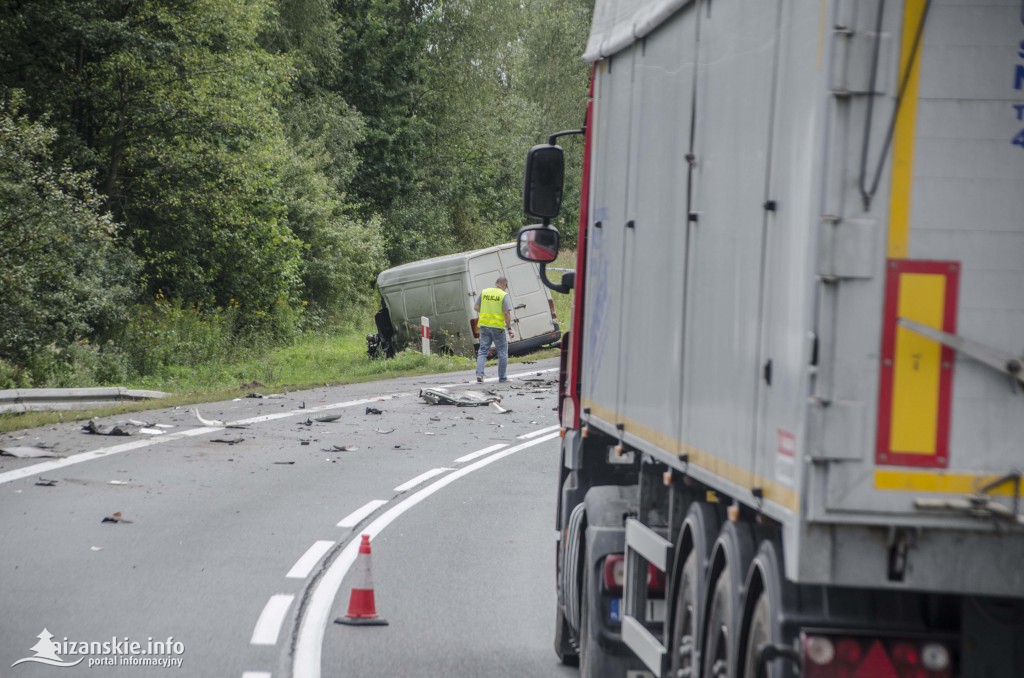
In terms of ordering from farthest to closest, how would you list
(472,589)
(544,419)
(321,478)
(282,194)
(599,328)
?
1. (282,194)
2. (544,419)
3. (321,478)
4. (472,589)
5. (599,328)

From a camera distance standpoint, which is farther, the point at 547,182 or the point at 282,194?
the point at 282,194

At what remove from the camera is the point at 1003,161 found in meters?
3.48

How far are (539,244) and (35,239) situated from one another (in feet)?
57.6

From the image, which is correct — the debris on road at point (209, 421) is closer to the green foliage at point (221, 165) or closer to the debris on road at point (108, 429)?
the debris on road at point (108, 429)

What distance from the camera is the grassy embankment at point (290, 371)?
81.3 feet

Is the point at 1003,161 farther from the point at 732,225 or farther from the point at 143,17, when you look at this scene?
the point at 143,17

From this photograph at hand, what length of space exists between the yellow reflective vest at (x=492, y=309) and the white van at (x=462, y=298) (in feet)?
17.9

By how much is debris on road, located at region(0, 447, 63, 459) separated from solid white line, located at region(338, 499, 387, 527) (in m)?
3.76

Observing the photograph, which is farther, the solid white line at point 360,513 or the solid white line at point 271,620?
the solid white line at point 360,513

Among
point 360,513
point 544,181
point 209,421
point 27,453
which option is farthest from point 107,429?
point 544,181

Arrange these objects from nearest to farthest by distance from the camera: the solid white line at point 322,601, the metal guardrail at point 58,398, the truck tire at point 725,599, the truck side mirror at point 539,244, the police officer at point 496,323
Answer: the truck tire at point 725,599 → the solid white line at point 322,601 → the truck side mirror at point 539,244 → the metal guardrail at point 58,398 → the police officer at point 496,323

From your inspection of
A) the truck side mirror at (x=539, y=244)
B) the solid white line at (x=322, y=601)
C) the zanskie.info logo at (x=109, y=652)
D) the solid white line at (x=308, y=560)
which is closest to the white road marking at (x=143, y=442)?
the solid white line at (x=322, y=601)

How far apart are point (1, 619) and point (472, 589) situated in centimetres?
295

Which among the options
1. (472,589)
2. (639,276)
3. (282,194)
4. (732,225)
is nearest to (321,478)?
(472,589)
